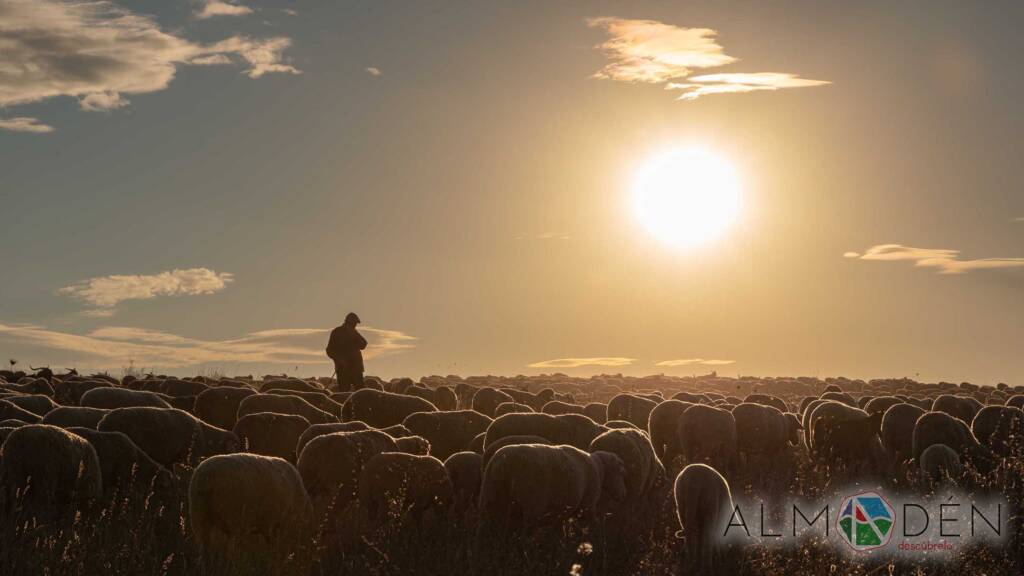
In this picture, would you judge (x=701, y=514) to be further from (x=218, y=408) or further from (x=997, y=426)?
(x=218, y=408)

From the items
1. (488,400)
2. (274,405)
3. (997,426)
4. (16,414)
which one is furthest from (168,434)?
(997,426)

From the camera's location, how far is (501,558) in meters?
10.7

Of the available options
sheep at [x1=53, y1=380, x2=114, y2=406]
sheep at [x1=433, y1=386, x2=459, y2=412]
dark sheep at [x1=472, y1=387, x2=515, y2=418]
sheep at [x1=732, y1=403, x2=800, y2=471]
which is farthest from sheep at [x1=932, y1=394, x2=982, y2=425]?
sheep at [x1=53, y1=380, x2=114, y2=406]

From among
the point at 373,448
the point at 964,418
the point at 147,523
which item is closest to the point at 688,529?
the point at 373,448

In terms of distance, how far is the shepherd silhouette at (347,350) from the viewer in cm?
2664

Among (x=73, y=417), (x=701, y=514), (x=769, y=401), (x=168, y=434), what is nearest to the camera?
(x=701, y=514)

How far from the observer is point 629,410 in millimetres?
23578

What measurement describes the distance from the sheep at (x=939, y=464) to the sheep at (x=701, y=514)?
259 inches

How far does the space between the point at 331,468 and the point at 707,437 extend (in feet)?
28.4

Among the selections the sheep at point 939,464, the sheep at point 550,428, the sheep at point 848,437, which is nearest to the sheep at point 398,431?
the sheep at point 550,428

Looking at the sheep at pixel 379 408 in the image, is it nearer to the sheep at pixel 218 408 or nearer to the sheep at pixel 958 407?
the sheep at pixel 218 408

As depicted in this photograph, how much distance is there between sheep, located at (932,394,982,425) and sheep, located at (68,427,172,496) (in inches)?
777

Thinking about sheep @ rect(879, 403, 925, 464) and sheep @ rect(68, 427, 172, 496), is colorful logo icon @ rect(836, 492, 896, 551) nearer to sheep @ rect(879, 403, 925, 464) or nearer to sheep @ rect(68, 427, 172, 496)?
sheep @ rect(879, 403, 925, 464)

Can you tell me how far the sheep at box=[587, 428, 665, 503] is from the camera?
14445 millimetres
